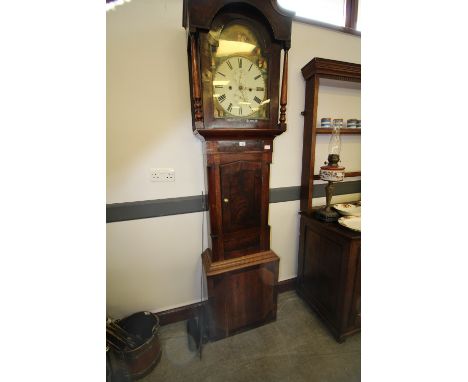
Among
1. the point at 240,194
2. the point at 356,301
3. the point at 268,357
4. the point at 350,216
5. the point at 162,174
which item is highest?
the point at 162,174

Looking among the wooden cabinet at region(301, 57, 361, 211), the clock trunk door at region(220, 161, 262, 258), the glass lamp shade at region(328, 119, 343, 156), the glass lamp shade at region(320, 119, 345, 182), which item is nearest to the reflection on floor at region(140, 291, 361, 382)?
the clock trunk door at region(220, 161, 262, 258)

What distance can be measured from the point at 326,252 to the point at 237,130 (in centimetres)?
101

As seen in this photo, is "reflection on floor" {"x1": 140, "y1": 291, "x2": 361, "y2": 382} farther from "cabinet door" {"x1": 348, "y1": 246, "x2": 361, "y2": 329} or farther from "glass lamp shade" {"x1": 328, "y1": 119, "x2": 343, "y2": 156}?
"glass lamp shade" {"x1": 328, "y1": 119, "x2": 343, "y2": 156}

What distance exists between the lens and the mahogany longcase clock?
0.96 metres

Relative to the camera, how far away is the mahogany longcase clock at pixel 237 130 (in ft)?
3.14

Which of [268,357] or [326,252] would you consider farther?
[326,252]

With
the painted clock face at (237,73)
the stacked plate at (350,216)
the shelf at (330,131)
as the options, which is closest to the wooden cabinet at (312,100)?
the shelf at (330,131)

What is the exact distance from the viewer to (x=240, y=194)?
3.77 feet

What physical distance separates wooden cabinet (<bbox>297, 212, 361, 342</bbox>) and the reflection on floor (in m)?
0.12

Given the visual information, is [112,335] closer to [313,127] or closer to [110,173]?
[110,173]

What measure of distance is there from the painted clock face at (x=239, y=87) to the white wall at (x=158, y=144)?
285 millimetres

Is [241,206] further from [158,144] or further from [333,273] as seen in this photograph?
[333,273]

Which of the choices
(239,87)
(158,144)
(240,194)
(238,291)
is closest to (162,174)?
(158,144)
